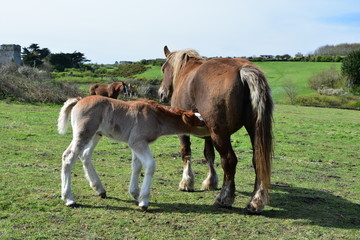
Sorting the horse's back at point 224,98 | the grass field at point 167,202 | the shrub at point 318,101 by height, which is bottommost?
the shrub at point 318,101

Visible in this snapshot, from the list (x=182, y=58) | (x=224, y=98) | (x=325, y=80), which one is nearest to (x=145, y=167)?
(x=224, y=98)

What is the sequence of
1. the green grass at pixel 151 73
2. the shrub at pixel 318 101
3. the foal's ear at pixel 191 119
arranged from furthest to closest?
the green grass at pixel 151 73 → the shrub at pixel 318 101 → the foal's ear at pixel 191 119

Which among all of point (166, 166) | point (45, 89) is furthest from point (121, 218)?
point (45, 89)

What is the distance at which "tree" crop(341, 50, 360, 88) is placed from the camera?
2511 inches

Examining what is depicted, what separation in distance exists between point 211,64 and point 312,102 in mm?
45131

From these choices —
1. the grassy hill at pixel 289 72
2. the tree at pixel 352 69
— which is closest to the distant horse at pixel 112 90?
the grassy hill at pixel 289 72

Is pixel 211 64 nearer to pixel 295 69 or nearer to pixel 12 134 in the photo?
pixel 12 134

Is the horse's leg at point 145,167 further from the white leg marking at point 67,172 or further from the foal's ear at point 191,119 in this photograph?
the white leg marking at point 67,172

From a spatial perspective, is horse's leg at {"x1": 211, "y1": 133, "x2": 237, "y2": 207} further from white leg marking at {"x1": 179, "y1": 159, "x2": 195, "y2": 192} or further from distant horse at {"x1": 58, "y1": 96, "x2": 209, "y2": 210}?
white leg marking at {"x1": 179, "y1": 159, "x2": 195, "y2": 192}

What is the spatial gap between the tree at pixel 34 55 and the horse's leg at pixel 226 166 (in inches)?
2150

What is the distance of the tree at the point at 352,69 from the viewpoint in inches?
2511

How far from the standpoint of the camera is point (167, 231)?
18.3 feet

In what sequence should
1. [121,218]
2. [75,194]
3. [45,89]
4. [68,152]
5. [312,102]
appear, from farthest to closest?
1. [312,102]
2. [45,89]
3. [75,194]
4. [68,152]
5. [121,218]

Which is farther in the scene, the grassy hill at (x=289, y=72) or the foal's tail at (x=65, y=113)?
the grassy hill at (x=289, y=72)
